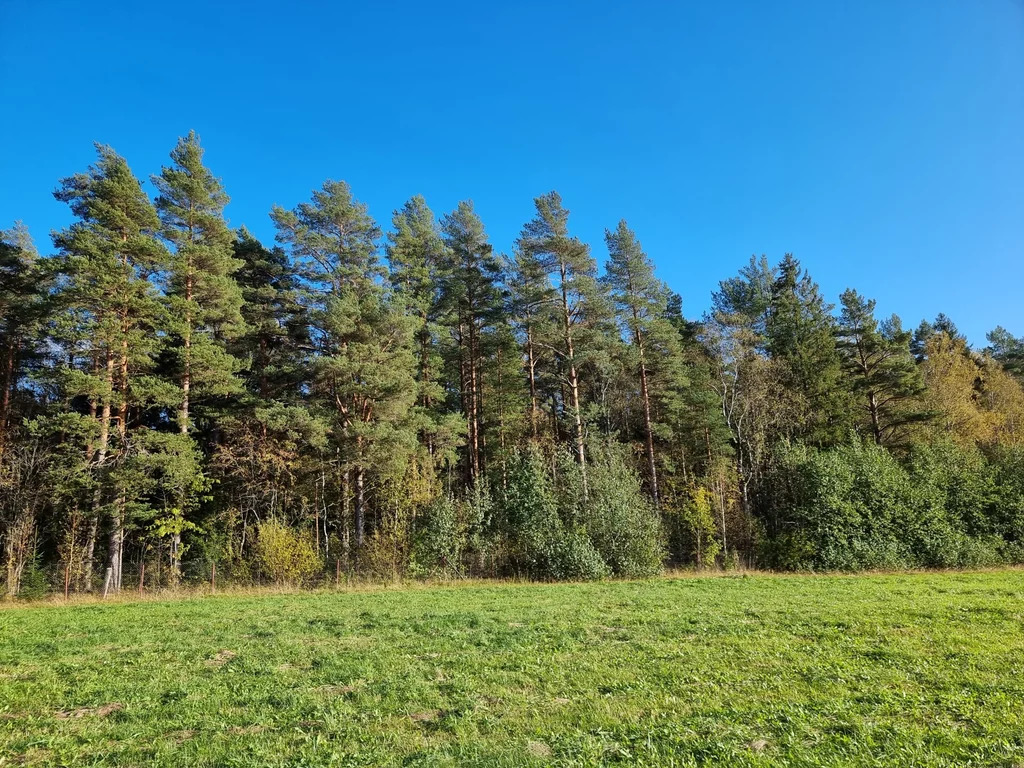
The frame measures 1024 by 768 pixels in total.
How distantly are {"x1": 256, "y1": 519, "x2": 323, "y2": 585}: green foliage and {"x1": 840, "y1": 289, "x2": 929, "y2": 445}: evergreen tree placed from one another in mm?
33252

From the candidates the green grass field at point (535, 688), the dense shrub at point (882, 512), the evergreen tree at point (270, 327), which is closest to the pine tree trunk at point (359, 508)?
the evergreen tree at point (270, 327)

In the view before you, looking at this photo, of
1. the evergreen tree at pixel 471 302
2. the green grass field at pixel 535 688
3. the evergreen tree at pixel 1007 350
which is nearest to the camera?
the green grass field at pixel 535 688

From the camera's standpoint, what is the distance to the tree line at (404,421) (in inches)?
806

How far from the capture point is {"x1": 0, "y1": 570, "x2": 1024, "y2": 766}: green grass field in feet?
14.7

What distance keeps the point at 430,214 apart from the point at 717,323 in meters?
20.5

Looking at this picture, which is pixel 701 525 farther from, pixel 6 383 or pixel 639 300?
pixel 6 383

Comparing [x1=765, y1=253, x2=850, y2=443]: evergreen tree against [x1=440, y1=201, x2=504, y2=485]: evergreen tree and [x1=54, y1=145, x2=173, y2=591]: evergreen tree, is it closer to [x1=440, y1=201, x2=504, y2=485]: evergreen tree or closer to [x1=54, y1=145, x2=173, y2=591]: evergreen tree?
[x1=440, y1=201, x2=504, y2=485]: evergreen tree

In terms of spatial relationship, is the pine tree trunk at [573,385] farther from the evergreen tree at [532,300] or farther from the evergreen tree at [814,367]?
the evergreen tree at [814,367]

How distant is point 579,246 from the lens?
85.6 feet

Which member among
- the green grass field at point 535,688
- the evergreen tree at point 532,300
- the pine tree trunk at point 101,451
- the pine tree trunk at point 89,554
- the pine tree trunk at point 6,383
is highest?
the evergreen tree at point 532,300

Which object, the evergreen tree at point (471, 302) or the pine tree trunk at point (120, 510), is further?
the evergreen tree at point (471, 302)

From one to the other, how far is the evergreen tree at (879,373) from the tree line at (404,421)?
0.65ft

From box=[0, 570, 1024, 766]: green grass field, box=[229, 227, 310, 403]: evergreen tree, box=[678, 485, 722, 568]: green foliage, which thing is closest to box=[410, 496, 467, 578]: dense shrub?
box=[229, 227, 310, 403]: evergreen tree

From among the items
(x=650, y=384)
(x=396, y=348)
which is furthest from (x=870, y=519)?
(x=396, y=348)
